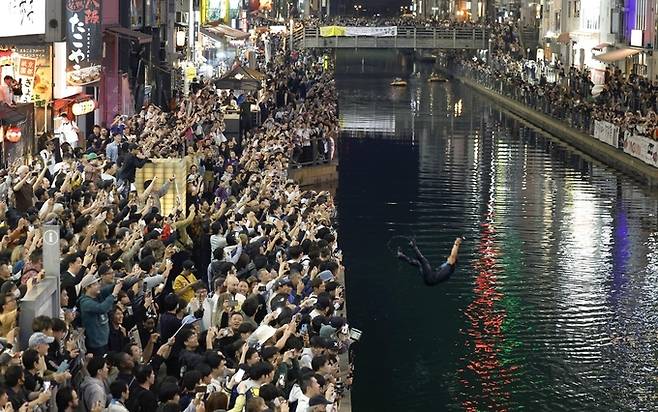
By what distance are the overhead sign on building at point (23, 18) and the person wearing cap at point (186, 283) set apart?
54.5 ft

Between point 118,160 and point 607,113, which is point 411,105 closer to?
point 607,113

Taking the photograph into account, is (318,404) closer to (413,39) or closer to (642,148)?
(642,148)

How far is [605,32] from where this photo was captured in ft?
285

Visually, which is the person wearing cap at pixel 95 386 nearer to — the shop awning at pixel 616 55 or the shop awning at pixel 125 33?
the shop awning at pixel 125 33

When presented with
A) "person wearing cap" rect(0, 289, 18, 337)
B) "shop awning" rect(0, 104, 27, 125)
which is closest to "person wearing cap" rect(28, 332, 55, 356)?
"person wearing cap" rect(0, 289, 18, 337)

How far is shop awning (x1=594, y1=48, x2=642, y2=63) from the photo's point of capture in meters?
77.2

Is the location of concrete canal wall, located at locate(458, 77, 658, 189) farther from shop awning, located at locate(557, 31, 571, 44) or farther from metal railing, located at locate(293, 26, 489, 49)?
metal railing, located at locate(293, 26, 489, 49)

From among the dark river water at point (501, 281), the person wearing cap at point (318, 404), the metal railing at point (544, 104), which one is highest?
the person wearing cap at point (318, 404)

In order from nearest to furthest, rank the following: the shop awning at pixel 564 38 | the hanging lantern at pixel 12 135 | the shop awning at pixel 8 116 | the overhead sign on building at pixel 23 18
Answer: the hanging lantern at pixel 12 135
the shop awning at pixel 8 116
the overhead sign on building at pixel 23 18
the shop awning at pixel 564 38

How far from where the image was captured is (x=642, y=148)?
51.6m

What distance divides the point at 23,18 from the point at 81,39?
580 centimetres

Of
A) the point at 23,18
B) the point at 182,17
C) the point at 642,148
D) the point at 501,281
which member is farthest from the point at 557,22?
the point at 501,281

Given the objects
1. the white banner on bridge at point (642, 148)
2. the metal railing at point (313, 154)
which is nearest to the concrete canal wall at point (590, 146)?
the white banner on bridge at point (642, 148)

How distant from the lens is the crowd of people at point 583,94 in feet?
188
